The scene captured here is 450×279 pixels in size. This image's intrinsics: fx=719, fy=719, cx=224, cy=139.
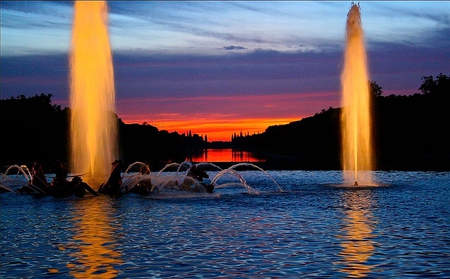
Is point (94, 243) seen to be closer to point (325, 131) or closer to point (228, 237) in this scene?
point (228, 237)

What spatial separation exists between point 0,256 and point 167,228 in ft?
16.0

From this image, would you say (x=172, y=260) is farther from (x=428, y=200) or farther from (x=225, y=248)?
(x=428, y=200)

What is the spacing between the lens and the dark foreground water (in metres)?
13.3

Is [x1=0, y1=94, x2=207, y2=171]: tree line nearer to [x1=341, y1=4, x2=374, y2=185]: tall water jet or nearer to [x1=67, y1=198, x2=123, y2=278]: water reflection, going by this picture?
[x1=341, y1=4, x2=374, y2=185]: tall water jet

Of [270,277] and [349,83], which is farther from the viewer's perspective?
[349,83]

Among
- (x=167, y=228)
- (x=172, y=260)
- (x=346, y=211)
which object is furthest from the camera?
(x=346, y=211)

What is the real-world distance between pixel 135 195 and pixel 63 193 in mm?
2868

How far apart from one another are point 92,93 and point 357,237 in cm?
2095

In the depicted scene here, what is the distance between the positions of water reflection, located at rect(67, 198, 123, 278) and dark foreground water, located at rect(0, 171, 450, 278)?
0.07ft

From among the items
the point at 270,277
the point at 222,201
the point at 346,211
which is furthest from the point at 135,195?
the point at 270,277

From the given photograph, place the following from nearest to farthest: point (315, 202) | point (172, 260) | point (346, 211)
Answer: point (172, 260) < point (346, 211) < point (315, 202)

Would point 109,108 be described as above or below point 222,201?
above

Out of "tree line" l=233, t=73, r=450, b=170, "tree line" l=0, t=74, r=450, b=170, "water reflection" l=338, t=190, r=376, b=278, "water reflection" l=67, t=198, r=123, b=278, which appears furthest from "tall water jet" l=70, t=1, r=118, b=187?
"tree line" l=233, t=73, r=450, b=170

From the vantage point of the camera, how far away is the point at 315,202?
2494 cm
